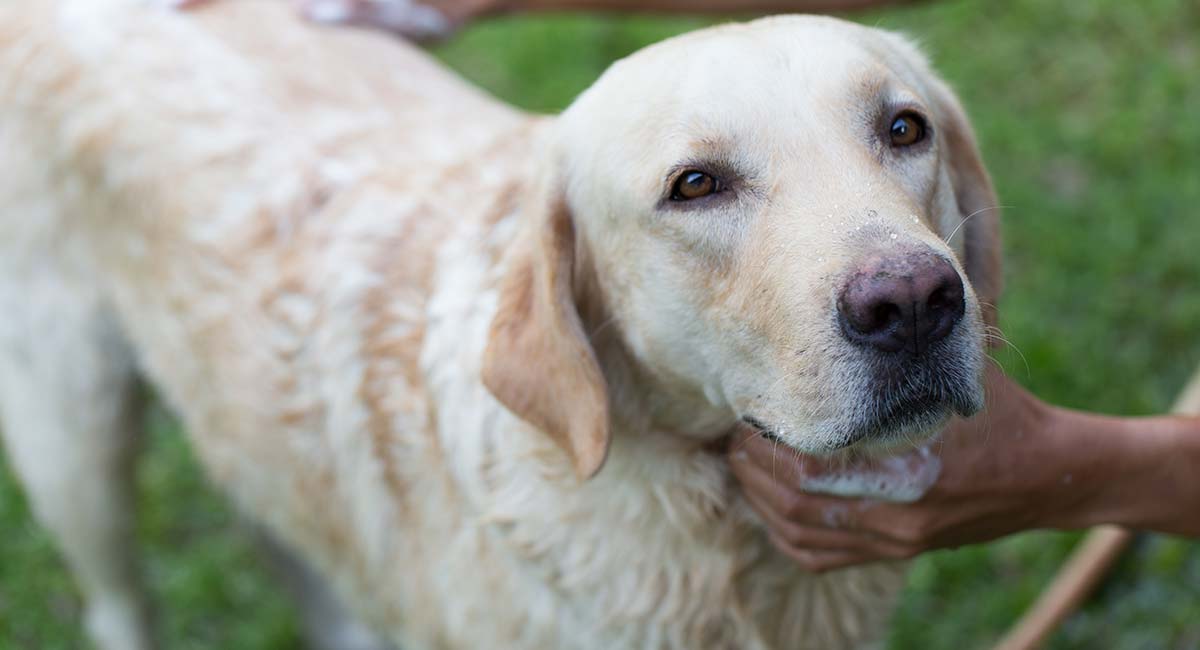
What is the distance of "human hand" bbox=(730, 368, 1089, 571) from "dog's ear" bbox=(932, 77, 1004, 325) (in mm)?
303

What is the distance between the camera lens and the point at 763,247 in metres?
2.18

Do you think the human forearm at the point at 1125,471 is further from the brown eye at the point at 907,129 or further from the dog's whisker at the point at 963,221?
the brown eye at the point at 907,129

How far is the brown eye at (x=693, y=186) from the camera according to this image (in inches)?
89.7

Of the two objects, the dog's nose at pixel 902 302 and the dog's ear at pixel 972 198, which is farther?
the dog's ear at pixel 972 198

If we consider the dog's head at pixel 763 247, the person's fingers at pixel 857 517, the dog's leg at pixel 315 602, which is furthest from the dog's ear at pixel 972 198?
the dog's leg at pixel 315 602

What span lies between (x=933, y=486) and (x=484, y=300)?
1.00 meters

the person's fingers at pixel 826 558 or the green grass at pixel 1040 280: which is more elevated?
A: the person's fingers at pixel 826 558

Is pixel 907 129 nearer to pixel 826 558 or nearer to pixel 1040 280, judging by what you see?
pixel 826 558

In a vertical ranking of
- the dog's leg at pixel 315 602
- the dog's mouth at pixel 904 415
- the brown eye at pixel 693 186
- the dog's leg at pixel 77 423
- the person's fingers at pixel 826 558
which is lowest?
the dog's leg at pixel 315 602

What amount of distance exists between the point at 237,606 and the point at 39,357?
4.61 ft

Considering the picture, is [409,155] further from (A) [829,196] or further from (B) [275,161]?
(A) [829,196]

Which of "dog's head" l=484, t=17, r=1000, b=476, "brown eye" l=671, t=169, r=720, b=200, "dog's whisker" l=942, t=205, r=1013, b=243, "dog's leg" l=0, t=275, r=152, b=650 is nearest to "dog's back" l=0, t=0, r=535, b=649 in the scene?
"dog's leg" l=0, t=275, r=152, b=650

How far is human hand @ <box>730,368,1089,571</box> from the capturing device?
2377 millimetres

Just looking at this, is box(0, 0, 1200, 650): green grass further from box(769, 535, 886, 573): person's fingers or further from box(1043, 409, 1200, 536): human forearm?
box(769, 535, 886, 573): person's fingers
